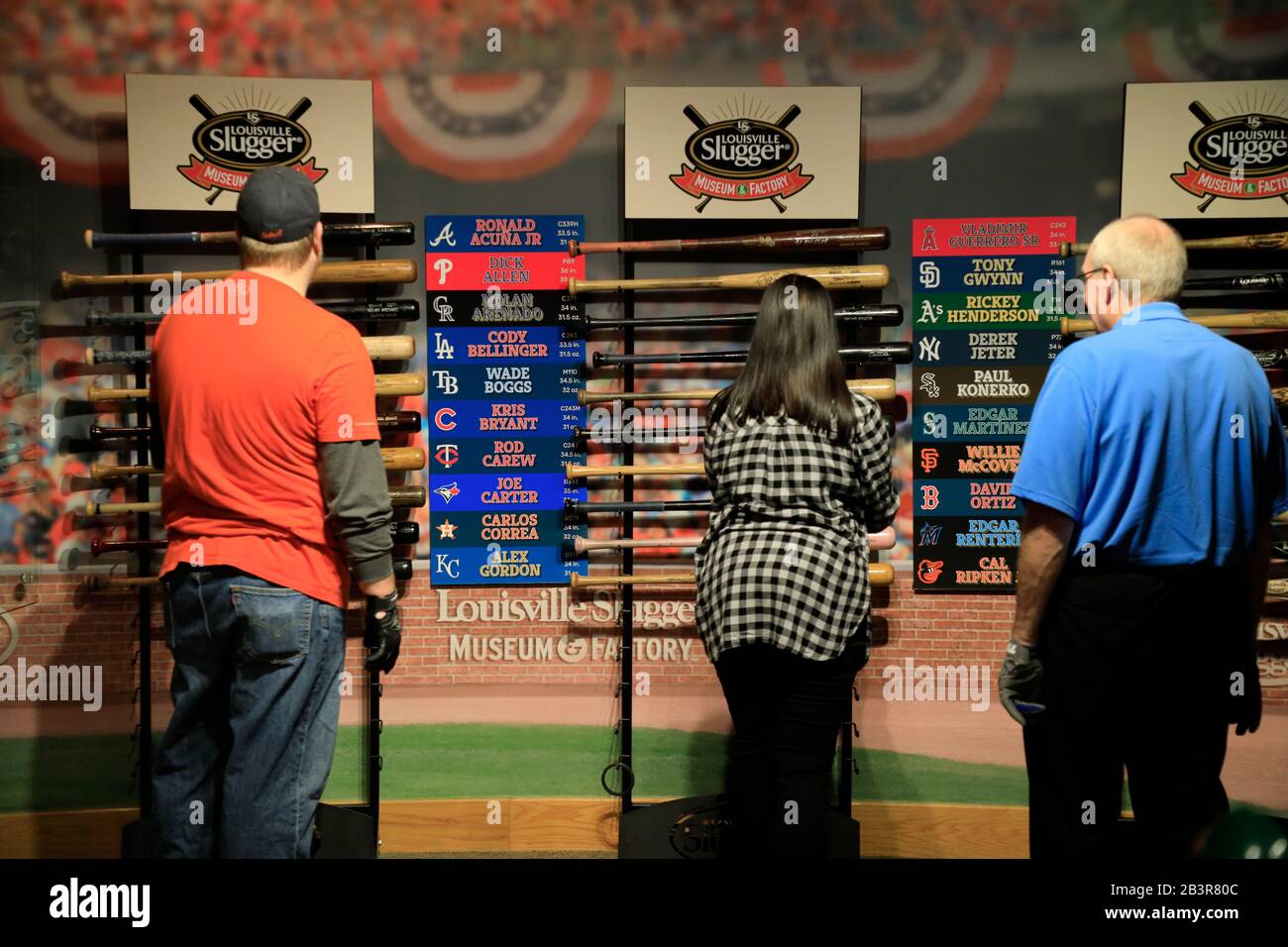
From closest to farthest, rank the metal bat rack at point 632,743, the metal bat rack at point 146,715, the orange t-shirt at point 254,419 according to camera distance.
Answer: the orange t-shirt at point 254,419, the metal bat rack at point 146,715, the metal bat rack at point 632,743

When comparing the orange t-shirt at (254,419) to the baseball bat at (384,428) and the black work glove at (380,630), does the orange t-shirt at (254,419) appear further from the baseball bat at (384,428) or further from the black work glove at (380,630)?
the baseball bat at (384,428)

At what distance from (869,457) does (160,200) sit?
9.07 ft

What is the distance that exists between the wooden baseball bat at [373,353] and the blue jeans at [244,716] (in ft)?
5.23

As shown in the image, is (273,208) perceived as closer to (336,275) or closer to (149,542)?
(336,275)

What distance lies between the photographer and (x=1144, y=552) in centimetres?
250

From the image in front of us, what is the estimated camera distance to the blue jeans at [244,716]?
2.44m

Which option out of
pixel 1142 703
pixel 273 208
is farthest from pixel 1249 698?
pixel 273 208

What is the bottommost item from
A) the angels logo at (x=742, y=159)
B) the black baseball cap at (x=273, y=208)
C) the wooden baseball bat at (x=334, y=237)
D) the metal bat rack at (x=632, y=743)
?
the metal bat rack at (x=632, y=743)

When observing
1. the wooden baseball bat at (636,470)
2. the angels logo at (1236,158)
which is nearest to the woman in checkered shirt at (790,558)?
the wooden baseball bat at (636,470)

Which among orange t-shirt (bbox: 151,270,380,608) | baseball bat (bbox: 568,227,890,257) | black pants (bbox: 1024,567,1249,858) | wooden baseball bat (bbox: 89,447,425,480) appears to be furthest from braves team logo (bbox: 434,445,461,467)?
black pants (bbox: 1024,567,1249,858)

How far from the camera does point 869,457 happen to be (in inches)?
109

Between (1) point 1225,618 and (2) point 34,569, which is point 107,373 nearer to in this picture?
(2) point 34,569

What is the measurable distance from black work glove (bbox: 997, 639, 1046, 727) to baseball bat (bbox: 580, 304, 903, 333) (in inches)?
62.1
